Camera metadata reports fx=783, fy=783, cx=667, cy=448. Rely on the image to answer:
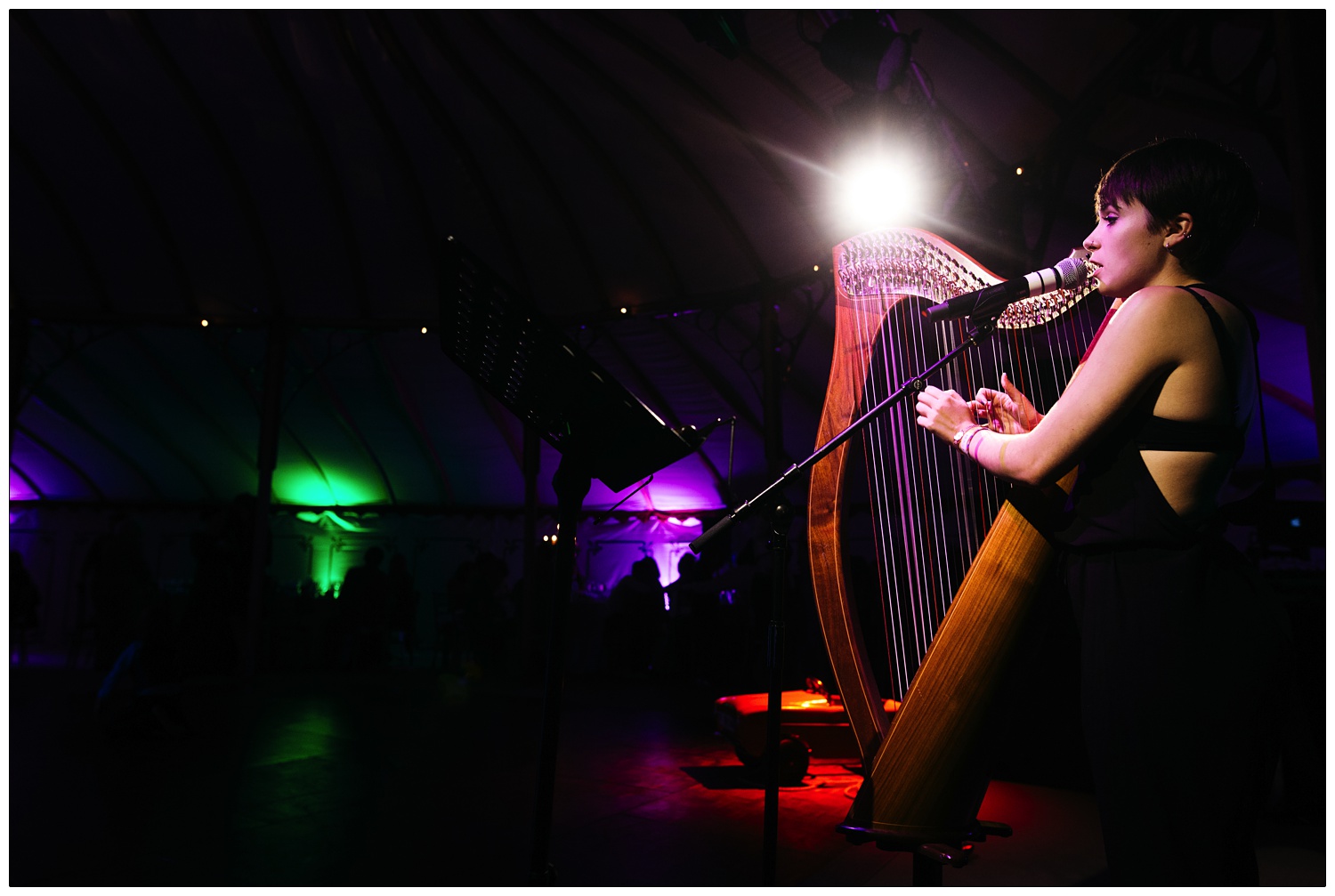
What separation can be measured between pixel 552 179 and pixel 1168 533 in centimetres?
791

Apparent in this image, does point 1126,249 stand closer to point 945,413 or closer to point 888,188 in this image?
point 945,413

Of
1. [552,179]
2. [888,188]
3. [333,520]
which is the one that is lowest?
[333,520]

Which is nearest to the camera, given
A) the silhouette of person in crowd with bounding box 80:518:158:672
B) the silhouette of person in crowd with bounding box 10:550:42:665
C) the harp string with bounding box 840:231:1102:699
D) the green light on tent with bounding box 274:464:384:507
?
the harp string with bounding box 840:231:1102:699

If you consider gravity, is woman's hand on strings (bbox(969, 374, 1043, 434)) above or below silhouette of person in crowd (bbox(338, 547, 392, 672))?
above

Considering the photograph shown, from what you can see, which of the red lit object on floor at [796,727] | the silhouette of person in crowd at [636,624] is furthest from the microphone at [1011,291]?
the silhouette of person in crowd at [636,624]

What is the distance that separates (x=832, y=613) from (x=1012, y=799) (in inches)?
93.5

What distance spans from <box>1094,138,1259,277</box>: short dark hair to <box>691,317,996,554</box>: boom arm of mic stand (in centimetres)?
57

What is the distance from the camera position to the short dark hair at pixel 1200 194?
1244 mm

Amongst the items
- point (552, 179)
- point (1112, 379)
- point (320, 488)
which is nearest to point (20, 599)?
point (320, 488)

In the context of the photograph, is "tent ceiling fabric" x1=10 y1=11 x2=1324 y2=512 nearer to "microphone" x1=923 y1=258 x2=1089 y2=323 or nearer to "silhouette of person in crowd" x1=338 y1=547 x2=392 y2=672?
"silhouette of person in crowd" x1=338 y1=547 x2=392 y2=672

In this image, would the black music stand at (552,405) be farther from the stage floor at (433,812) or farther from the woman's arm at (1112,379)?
the woman's arm at (1112,379)

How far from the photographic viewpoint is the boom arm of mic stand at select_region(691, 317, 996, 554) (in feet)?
6.27

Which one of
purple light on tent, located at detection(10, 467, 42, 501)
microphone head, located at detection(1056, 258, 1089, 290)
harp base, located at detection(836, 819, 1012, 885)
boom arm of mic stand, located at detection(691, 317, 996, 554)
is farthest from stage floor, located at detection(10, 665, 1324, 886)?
purple light on tent, located at detection(10, 467, 42, 501)

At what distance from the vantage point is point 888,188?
5152 mm
